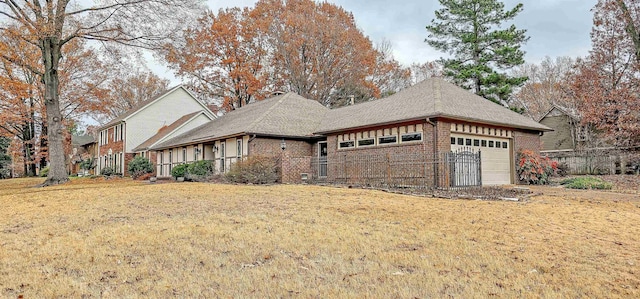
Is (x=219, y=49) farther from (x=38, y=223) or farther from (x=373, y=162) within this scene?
(x=38, y=223)

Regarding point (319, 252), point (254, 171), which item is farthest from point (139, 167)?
point (319, 252)

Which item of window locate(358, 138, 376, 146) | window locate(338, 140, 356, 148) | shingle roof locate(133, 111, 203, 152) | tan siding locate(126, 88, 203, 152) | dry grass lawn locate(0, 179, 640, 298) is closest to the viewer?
dry grass lawn locate(0, 179, 640, 298)

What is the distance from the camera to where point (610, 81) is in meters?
24.9

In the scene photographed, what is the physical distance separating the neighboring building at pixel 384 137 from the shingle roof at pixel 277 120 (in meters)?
0.05

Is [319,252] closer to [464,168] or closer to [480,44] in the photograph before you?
[464,168]

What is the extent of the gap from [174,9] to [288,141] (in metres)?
8.31

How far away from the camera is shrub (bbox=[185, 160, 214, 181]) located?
807 inches

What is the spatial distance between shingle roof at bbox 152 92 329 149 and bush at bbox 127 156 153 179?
3472 millimetres

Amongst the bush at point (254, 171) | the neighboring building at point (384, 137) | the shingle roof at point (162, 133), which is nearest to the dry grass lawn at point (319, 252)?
the neighboring building at point (384, 137)

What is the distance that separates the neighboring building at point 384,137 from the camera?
14547 mm

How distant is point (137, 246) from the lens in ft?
16.9

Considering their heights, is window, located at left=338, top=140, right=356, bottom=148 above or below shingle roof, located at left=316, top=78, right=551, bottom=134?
below

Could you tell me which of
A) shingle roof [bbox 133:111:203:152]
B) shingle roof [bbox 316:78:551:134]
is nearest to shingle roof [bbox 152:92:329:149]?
shingle roof [bbox 316:78:551:134]

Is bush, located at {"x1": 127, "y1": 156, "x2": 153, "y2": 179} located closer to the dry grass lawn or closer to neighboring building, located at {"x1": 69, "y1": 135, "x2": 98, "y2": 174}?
neighboring building, located at {"x1": 69, "y1": 135, "x2": 98, "y2": 174}
